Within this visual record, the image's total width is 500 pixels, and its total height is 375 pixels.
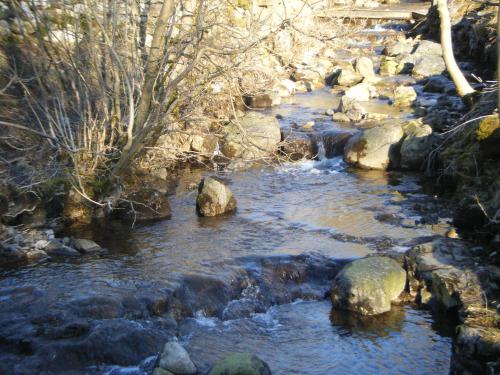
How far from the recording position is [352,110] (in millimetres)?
16375

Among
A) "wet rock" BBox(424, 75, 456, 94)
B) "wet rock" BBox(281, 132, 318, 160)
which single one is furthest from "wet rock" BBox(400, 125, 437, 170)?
"wet rock" BBox(424, 75, 456, 94)

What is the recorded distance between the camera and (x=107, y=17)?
9.64m

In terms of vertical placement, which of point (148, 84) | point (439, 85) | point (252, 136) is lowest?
point (252, 136)

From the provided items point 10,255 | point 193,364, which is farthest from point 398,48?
point 193,364

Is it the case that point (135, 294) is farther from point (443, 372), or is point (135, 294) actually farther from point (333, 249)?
point (443, 372)

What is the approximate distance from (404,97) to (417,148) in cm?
570

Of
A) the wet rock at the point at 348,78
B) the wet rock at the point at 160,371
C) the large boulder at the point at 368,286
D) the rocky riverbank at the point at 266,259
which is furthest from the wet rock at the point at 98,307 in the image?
the wet rock at the point at 348,78

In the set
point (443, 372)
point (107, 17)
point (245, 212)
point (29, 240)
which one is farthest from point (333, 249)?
point (107, 17)

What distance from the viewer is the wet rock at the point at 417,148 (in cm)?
1252

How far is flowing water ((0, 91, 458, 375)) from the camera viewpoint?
247 inches

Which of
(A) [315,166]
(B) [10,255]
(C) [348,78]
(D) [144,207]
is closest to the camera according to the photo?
(B) [10,255]

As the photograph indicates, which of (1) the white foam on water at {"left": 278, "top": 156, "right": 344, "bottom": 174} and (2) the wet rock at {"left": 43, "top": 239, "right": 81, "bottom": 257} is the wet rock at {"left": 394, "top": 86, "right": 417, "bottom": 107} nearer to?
(1) the white foam on water at {"left": 278, "top": 156, "right": 344, "bottom": 174}

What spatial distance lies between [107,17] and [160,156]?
310 centimetres

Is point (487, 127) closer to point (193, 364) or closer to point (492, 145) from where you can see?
point (492, 145)
